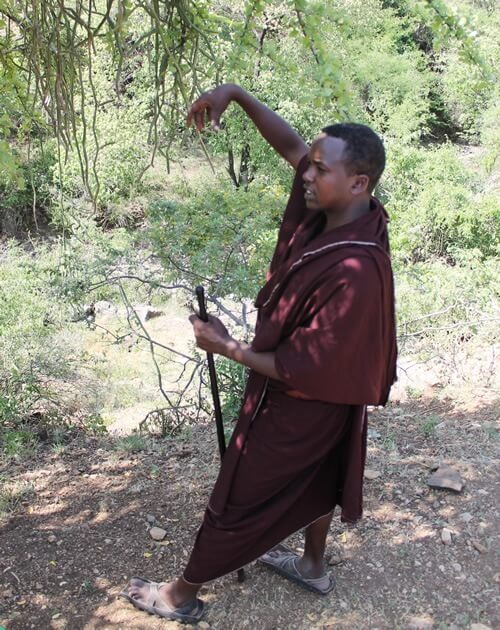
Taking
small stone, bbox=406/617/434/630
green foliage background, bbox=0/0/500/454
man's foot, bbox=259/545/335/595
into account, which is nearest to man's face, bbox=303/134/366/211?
green foliage background, bbox=0/0/500/454

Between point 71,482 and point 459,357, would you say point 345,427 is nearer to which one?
point 71,482

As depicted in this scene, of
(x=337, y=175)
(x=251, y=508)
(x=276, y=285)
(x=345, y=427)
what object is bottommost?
(x=251, y=508)

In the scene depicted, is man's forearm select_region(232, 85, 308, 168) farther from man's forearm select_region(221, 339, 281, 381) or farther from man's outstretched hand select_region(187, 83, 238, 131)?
man's forearm select_region(221, 339, 281, 381)

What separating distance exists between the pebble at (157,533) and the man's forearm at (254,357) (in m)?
1.14

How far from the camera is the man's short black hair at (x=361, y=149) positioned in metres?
1.74

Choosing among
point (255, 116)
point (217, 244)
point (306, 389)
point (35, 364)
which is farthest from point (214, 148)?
point (306, 389)

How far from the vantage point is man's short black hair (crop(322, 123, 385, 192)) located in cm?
174

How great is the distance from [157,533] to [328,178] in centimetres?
169

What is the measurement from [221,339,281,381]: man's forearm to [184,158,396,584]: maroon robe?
2 cm

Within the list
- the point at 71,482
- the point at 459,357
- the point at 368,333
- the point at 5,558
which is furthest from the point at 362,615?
the point at 459,357

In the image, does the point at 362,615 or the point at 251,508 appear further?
the point at 362,615

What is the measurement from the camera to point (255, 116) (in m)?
Result: 2.25

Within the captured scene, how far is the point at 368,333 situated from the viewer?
180 centimetres

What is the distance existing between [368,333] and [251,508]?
703mm
